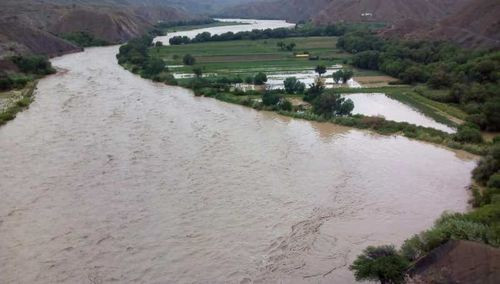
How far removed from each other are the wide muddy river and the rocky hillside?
23084 millimetres

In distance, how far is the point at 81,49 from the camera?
184 ft

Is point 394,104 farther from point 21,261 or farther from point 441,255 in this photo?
point 21,261

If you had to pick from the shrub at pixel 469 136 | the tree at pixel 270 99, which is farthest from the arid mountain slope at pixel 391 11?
the shrub at pixel 469 136

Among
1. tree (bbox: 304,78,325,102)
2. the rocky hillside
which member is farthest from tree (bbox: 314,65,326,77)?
the rocky hillside

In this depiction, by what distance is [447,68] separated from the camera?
3747 cm

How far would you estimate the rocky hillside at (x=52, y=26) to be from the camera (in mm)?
48969

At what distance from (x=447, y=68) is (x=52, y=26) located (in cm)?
4784

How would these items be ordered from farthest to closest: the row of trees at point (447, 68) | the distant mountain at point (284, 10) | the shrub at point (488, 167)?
the distant mountain at point (284, 10)
the row of trees at point (447, 68)
the shrub at point (488, 167)

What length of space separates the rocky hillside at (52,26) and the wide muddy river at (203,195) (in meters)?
23.1

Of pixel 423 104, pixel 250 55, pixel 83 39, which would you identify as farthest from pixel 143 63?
pixel 423 104

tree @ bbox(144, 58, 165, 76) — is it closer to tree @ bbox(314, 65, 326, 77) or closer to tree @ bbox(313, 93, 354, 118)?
tree @ bbox(314, 65, 326, 77)

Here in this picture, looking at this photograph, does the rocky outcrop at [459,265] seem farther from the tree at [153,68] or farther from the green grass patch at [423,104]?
the tree at [153,68]

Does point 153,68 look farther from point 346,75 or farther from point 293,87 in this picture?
point 346,75

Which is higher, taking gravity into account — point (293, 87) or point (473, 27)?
point (473, 27)
